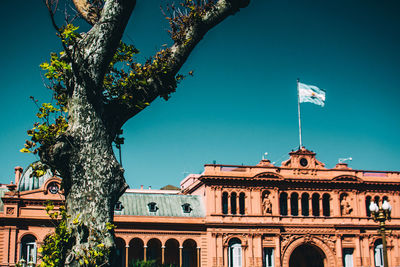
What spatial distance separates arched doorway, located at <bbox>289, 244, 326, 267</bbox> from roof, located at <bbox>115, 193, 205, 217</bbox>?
377 inches

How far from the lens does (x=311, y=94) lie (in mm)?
45719

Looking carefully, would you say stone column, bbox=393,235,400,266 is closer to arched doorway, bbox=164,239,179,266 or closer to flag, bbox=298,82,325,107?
flag, bbox=298,82,325,107

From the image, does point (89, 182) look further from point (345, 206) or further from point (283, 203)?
point (345, 206)

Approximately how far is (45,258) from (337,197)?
41892 millimetres

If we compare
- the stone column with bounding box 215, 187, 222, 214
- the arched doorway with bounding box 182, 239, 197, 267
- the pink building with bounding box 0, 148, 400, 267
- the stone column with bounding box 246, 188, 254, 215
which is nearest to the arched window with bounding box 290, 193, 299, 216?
the pink building with bounding box 0, 148, 400, 267

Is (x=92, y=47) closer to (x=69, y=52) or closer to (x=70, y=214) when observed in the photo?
(x=69, y=52)

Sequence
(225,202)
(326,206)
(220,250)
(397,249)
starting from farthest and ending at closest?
(326,206), (397,249), (225,202), (220,250)

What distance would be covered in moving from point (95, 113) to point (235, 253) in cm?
3771

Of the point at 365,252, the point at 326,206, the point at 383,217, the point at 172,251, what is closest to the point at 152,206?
the point at 172,251

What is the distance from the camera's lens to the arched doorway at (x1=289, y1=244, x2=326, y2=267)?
1791 inches

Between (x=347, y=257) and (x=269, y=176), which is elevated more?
(x=269, y=176)

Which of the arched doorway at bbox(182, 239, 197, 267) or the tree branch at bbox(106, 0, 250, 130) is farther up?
the tree branch at bbox(106, 0, 250, 130)

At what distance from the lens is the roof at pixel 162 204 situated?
145 ft

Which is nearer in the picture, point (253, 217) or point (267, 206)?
point (253, 217)
